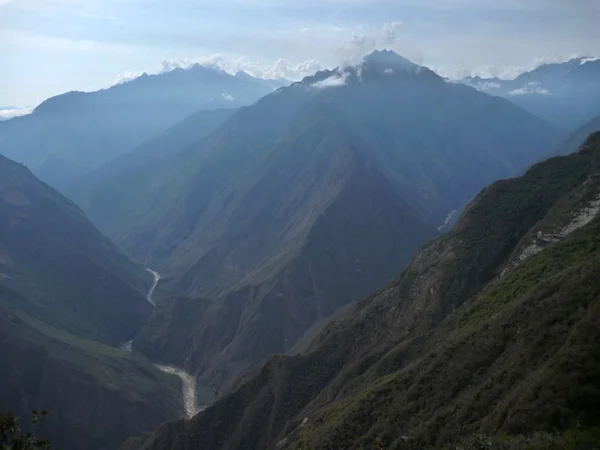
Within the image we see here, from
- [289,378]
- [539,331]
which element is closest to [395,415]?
[539,331]

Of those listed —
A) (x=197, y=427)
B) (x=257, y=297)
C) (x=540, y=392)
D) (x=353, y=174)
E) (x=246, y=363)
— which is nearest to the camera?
(x=540, y=392)

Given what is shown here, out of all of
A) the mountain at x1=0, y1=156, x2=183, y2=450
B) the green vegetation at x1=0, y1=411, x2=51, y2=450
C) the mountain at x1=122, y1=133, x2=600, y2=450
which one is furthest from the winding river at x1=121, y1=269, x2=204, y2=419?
the green vegetation at x1=0, y1=411, x2=51, y2=450

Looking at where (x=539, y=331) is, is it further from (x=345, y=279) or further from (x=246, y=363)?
(x=345, y=279)

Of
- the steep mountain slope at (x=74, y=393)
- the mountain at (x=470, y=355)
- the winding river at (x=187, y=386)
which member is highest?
the mountain at (x=470, y=355)

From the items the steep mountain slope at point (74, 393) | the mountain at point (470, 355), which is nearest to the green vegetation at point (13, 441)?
the mountain at point (470, 355)

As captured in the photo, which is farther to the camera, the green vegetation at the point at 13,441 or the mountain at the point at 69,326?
the mountain at the point at 69,326

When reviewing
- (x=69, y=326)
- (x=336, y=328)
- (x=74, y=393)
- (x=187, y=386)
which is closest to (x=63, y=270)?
(x=69, y=326)

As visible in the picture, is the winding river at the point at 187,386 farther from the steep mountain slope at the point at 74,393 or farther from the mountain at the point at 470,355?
the mountain at the point at 470,355
